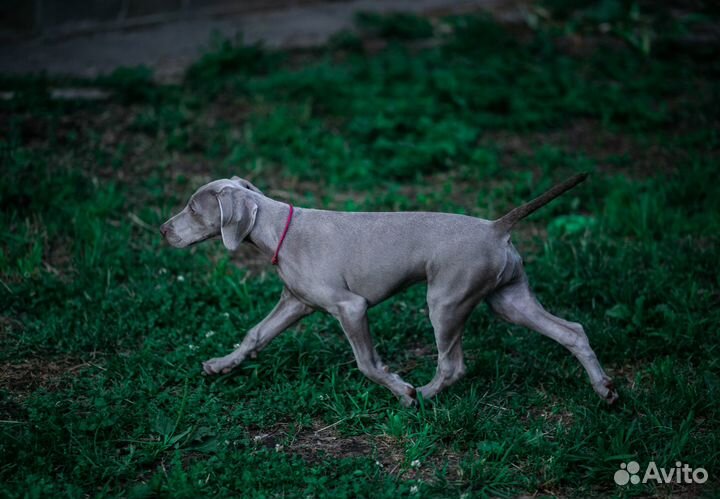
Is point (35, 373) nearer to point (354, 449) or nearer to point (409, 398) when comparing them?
point (354, 449)

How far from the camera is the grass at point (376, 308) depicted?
13.2ft

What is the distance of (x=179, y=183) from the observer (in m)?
6.93

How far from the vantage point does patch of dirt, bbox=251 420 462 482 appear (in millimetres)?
4023

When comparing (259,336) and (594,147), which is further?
(594,147)

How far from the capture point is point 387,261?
433 centimetres

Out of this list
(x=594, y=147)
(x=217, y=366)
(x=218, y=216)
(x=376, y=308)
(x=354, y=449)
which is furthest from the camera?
(x=594, y=147)

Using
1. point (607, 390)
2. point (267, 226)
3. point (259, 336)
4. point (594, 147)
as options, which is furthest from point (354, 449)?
point (594, 147)

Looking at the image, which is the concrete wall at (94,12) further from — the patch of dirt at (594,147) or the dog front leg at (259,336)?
the dog front leg at (259,336)

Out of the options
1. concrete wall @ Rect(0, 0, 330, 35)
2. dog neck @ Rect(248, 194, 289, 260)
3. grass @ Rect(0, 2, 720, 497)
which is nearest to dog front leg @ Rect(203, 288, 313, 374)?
grass @ Rect(0, 2, 720, 497)

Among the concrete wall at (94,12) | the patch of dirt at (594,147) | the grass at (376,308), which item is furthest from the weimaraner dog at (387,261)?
the concrete wall at (94,12)

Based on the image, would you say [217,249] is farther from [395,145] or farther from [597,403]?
[597,403]

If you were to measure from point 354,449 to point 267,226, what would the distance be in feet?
4.01

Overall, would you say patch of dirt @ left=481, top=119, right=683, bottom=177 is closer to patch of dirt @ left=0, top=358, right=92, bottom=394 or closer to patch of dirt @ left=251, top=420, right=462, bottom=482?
patch of dirt @ left=251, top=420, right=462, bottom=482

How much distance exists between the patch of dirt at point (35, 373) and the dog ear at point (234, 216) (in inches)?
47.3
